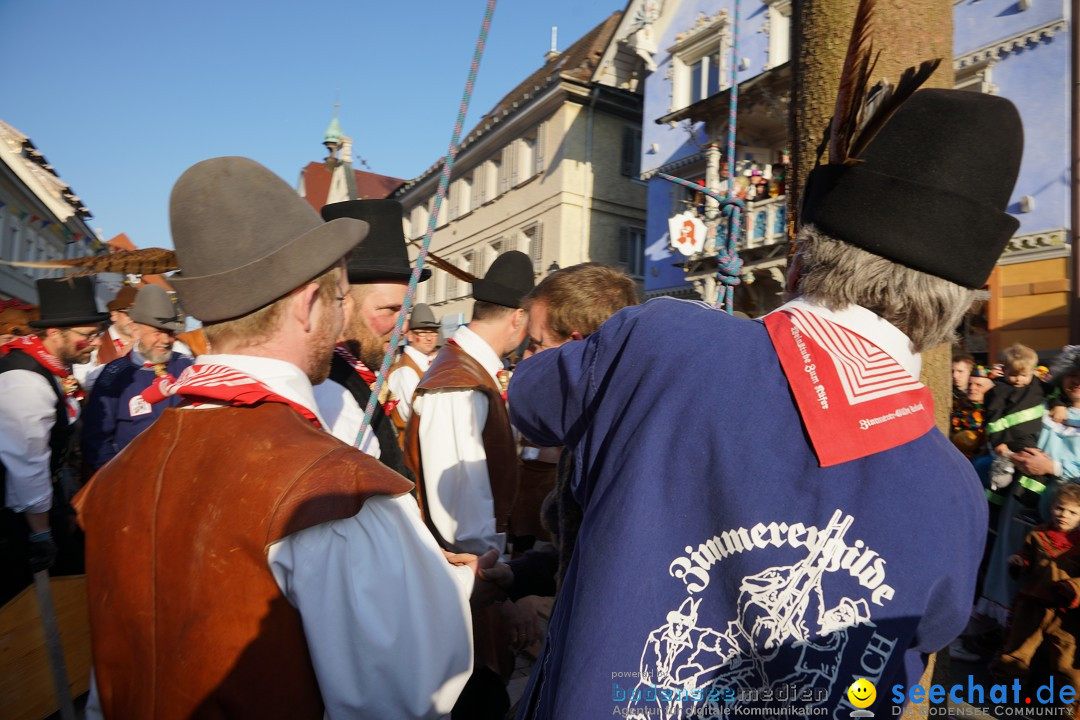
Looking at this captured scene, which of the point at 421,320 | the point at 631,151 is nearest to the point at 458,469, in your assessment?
the point at 421,320

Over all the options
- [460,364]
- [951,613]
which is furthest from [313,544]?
[460,364]

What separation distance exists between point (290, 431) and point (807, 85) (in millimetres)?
1560

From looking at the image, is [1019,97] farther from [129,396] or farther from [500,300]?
[129,396]

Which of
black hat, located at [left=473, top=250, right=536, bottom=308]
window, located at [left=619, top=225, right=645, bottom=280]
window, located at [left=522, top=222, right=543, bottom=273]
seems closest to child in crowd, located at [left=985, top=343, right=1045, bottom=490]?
black hat, located at [left=473, top=250, right=536, bottom=308]

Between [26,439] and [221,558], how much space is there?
12.0ft

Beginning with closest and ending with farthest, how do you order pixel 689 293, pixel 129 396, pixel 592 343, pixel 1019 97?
pixel 592 343, pixel 129 396, pixel 1019 97, pixel 689 293

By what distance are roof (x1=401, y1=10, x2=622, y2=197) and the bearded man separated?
65.2ft

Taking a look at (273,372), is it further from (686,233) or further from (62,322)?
(686,233)

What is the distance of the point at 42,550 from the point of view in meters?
3.87

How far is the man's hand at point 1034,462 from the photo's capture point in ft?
15.1

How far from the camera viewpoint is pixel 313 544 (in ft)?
4.01

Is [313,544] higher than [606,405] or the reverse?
the reverse

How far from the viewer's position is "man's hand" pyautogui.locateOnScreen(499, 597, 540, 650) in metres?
2.15

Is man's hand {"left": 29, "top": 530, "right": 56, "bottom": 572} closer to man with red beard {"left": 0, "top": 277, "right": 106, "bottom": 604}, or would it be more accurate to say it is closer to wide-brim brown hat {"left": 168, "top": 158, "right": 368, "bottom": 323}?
man with red beard {"left": 0, "top": 277, "right": 106, "bottom": 604}
